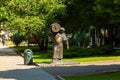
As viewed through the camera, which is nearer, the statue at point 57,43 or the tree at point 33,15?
the statue at point 57,43

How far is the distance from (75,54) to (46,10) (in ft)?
24.0

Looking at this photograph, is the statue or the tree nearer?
the statue

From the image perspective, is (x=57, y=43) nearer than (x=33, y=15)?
Yes

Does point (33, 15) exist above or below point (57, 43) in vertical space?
above

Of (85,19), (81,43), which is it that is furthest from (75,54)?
(81,43)

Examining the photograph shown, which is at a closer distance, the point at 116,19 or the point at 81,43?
the point at 116,19

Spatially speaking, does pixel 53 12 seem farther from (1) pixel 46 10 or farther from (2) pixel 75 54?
(2) pixel 75 54

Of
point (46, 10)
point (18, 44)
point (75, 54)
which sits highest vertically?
point (46, 10)

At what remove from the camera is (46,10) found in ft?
121

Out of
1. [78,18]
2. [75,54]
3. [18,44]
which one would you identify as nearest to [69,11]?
[78,18]

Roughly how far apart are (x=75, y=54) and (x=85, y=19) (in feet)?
12.4

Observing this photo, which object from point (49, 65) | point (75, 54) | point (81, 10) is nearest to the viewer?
point (49, 65)

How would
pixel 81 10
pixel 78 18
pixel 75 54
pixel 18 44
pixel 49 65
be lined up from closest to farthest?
pixel 49 65 < pixel 75 54 < pixel 81 10 < pixel 78 18 < pixel 18 44

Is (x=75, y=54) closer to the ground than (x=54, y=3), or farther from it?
closer to the ground
